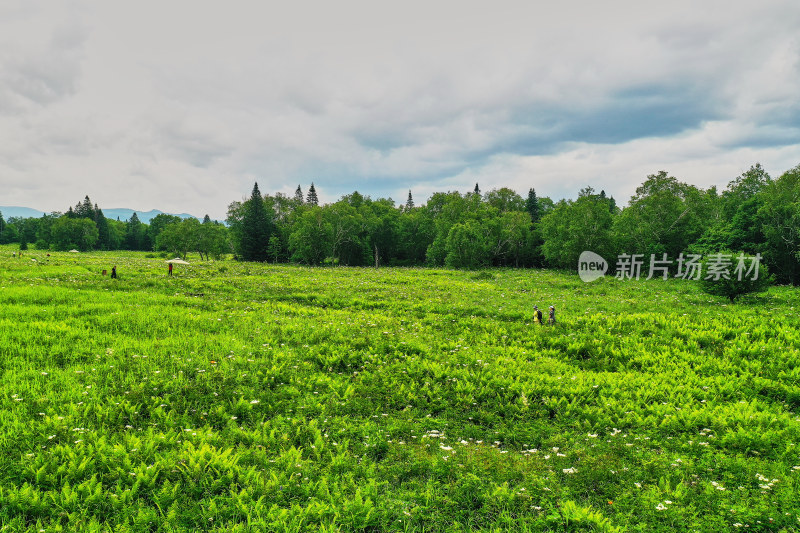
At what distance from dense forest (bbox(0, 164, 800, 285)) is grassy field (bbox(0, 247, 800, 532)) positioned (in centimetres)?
2844

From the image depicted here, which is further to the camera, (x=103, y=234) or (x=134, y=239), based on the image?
(x=134, y=239)

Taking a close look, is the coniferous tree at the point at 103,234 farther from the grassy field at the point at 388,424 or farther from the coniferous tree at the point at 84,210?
the grassy field at the point at 388,424

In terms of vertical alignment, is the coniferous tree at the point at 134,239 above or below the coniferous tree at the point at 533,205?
below

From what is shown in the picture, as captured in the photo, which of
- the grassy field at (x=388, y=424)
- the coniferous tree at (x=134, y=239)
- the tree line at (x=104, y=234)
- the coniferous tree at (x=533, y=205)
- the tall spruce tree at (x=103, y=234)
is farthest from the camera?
the coniferous tree at (x=134, y=239)

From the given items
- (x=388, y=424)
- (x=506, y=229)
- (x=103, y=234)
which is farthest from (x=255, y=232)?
(x=103, y=234)

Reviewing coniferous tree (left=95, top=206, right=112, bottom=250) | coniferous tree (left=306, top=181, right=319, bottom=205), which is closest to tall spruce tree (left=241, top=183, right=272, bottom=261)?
coniferous tree (left=306, top=181, right=319, bottom=205)

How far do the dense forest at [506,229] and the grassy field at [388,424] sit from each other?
28436 mm

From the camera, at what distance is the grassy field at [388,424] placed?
491 centimetres

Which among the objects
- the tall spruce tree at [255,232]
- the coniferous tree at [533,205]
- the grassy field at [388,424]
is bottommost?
the grassy field at [388,424]

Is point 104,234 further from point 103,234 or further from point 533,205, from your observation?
point 533,205

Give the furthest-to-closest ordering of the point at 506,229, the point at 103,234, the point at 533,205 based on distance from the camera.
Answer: the point at 103,234 → the point at 533,205 → the point at 506,229

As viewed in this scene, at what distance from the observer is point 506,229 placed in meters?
64.3

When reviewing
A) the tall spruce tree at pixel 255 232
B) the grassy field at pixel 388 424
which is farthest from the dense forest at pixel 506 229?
the grassy field at pixel 388 424

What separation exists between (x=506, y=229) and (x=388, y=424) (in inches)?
2408
